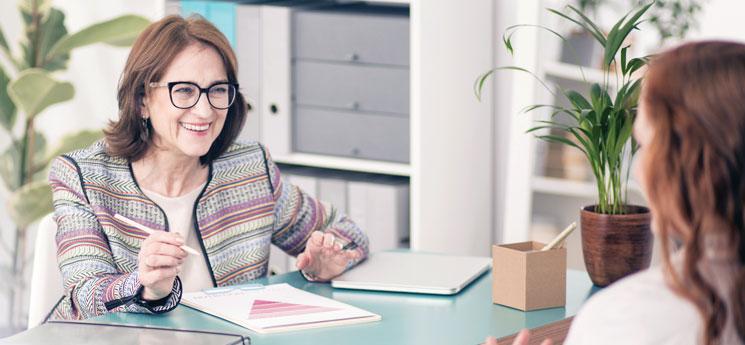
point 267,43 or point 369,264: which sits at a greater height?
point 267,43

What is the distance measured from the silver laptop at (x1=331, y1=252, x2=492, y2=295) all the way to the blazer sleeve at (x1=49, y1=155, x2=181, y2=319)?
342 mm

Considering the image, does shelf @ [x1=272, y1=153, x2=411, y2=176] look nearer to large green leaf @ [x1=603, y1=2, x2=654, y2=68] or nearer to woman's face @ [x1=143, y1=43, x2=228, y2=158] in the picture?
woman's face @ [x1=143, y1=43, x2=228, y2=158]

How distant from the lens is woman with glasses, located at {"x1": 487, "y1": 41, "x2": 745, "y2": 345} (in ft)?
2.53

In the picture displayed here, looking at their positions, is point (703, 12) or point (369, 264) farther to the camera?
point (703, 12)

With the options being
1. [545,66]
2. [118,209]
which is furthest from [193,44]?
[545,66]

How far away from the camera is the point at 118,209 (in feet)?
5.25

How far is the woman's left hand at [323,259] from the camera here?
5.18 feet

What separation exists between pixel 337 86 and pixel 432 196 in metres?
0.42

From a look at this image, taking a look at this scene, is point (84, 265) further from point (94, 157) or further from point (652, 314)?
point (652, 314)

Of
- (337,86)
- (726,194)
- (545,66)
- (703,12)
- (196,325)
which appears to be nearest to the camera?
(726,194)

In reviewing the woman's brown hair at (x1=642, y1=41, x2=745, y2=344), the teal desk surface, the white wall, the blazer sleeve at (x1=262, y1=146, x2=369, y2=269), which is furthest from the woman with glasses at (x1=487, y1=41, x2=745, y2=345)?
the white wall

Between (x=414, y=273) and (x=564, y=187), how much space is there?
92 cm

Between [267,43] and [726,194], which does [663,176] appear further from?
[267,43]

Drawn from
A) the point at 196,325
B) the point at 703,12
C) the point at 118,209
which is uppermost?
the point at 703,12
